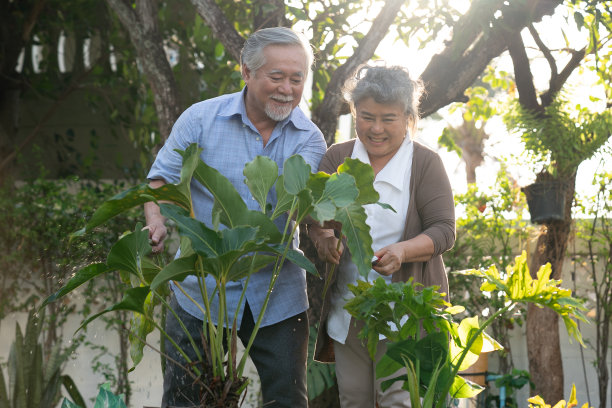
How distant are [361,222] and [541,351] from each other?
4162 millimetres

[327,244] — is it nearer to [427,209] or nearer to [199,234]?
[427,209]

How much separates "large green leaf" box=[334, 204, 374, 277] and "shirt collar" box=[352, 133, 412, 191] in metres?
0.60

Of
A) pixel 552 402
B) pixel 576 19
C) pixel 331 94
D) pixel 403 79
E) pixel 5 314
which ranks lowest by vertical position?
pixel 552 402

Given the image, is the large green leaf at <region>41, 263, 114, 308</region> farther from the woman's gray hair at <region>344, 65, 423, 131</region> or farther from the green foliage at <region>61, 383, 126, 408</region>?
the woman's gray hair at <region>344, 65, 423, 131</region>

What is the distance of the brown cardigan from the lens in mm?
2314

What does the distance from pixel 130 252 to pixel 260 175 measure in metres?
0.34

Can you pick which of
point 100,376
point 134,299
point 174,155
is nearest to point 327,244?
point 174,155

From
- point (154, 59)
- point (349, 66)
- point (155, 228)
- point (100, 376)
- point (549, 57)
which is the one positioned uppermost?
point (549, 57)

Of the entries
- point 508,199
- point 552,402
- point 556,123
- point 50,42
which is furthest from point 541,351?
point 50,42

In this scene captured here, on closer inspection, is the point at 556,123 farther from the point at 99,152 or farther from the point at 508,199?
the point at 99,152

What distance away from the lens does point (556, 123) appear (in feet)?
14.9

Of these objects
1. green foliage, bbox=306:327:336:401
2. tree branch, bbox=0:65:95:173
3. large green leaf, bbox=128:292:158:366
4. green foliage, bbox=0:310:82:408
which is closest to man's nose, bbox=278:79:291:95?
large green leaf, bbox=128:292:158:366

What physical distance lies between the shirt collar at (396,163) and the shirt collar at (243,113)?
181 mm

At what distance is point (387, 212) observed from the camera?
2373 millimetres
